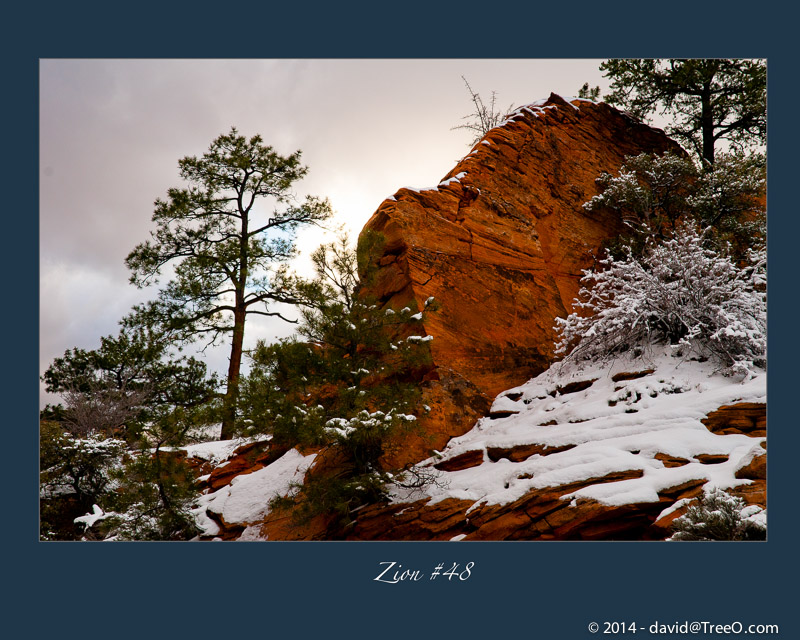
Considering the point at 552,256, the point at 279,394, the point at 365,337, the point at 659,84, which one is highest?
the point at 659,84

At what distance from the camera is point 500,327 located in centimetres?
1040

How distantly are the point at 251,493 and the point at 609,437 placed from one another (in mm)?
5812

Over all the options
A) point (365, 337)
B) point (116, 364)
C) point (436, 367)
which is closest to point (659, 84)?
point (436, 367)

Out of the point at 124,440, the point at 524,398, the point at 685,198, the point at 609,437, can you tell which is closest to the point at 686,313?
the point at 524,398

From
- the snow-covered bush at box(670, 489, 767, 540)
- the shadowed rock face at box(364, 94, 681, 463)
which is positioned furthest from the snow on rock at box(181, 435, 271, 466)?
the snow-covered bush at box(670, 489, 767, 540)

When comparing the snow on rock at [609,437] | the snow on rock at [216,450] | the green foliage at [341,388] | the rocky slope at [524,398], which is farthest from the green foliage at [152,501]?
the snow on rock at [609,437]

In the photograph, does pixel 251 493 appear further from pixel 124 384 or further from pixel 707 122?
pixel 707 122

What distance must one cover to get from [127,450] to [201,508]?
2573 mm

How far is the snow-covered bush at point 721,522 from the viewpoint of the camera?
4629mm

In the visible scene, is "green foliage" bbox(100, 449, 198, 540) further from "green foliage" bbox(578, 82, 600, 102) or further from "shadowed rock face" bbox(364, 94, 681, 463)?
"green foliage" bbox(578, 82, 600, 102)

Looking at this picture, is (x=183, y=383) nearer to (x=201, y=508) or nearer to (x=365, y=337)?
(x=201, y=508)

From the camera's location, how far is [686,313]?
29.1ft

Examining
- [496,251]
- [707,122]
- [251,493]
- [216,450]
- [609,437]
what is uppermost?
[707,122]

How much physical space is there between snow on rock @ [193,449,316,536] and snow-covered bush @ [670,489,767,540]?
5.49 metres
